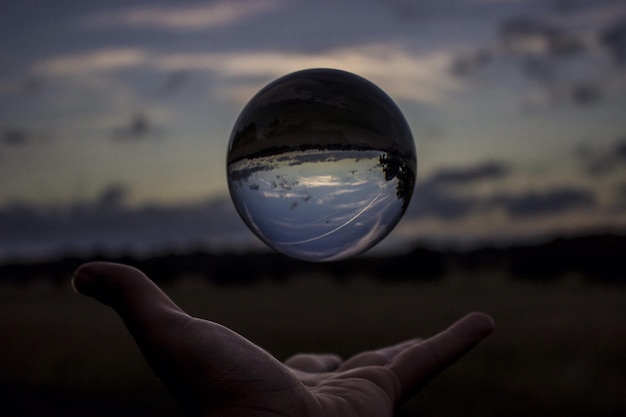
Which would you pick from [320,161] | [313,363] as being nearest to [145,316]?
[320,161]

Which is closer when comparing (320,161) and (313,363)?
(320,161)

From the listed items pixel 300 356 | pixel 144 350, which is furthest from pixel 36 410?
pixel 144 350

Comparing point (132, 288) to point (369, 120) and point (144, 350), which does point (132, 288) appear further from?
point (369, 120)

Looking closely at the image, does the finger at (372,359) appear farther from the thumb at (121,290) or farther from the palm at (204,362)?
the thumb at (121,290)

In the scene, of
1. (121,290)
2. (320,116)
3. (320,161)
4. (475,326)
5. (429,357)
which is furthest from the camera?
(475,326)

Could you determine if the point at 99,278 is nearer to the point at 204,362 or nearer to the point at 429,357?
the point at 204,362

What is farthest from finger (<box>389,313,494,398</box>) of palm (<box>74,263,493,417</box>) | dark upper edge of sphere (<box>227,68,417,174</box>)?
dark upper edge of sphere (<box>227,68,417,174</box>)

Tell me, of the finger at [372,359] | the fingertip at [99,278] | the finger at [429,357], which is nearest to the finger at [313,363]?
the finger at [372,359]
